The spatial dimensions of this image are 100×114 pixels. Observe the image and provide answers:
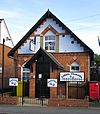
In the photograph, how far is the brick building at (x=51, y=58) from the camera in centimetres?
2869

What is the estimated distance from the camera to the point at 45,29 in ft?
105

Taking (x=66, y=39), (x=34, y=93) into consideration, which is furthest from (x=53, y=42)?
(x=34, y=93)

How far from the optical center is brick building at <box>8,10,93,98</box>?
28.7m

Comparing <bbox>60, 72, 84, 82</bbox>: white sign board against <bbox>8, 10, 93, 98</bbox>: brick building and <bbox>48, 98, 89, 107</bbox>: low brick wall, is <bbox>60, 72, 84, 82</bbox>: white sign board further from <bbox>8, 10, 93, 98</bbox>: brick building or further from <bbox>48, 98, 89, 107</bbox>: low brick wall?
<bbox>48, 98, 89, 107</bbox>: low brick wall

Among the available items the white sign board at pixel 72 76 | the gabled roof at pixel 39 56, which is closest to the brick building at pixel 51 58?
the gabled roof at pixel 39 56

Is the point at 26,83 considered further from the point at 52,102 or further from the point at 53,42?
the point at 52,102

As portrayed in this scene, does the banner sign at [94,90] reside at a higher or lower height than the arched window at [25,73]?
lower

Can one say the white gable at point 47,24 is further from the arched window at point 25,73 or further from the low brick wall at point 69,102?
the low brick wall at point 69,102

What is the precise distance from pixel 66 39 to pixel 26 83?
19.6ft

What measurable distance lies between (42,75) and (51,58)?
7.24ft

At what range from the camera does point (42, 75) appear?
29.4 metres

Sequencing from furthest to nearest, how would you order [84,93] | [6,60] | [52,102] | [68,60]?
[6,60] < [68,60] < [84,93] < [52,102]

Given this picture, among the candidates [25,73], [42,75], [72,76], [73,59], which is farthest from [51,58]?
[25,73]

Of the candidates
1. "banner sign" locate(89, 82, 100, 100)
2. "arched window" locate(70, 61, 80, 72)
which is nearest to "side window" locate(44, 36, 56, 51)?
"arched window" locate(70, 61, 80, 72)
